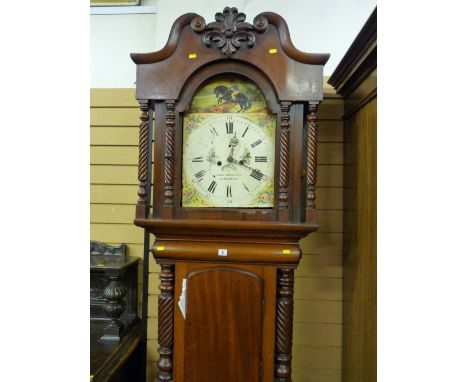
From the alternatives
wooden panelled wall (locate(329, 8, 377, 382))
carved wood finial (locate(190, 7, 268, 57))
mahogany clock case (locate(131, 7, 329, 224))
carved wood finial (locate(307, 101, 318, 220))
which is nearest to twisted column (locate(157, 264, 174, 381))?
mahogany clock case (locate(131, 7, 329, 224))

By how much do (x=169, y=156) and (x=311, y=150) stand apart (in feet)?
1.72

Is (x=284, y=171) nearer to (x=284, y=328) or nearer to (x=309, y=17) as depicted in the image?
(x=284, y=328)

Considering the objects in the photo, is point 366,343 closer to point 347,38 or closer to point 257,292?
point 257,292

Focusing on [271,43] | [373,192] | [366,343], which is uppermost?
[271,43]

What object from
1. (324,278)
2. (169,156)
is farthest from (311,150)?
(324,278)

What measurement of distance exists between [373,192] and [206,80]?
744 millimetres

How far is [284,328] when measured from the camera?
1.19 m

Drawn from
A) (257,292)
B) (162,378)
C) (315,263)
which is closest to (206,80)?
(257,292)

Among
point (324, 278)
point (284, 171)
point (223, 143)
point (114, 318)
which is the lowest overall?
point (114, 318)

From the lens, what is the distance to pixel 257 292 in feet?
3.91

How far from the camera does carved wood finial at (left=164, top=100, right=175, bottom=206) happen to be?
1205 mm

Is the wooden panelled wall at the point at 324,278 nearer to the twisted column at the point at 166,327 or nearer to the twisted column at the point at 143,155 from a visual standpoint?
the twisted column at the point at 166,327

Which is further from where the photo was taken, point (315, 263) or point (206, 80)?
point (315, 263)

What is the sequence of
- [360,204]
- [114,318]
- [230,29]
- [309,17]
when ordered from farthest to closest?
1. [309,17]
2. [114,318]
3. [360,204]
4. [230,29]
